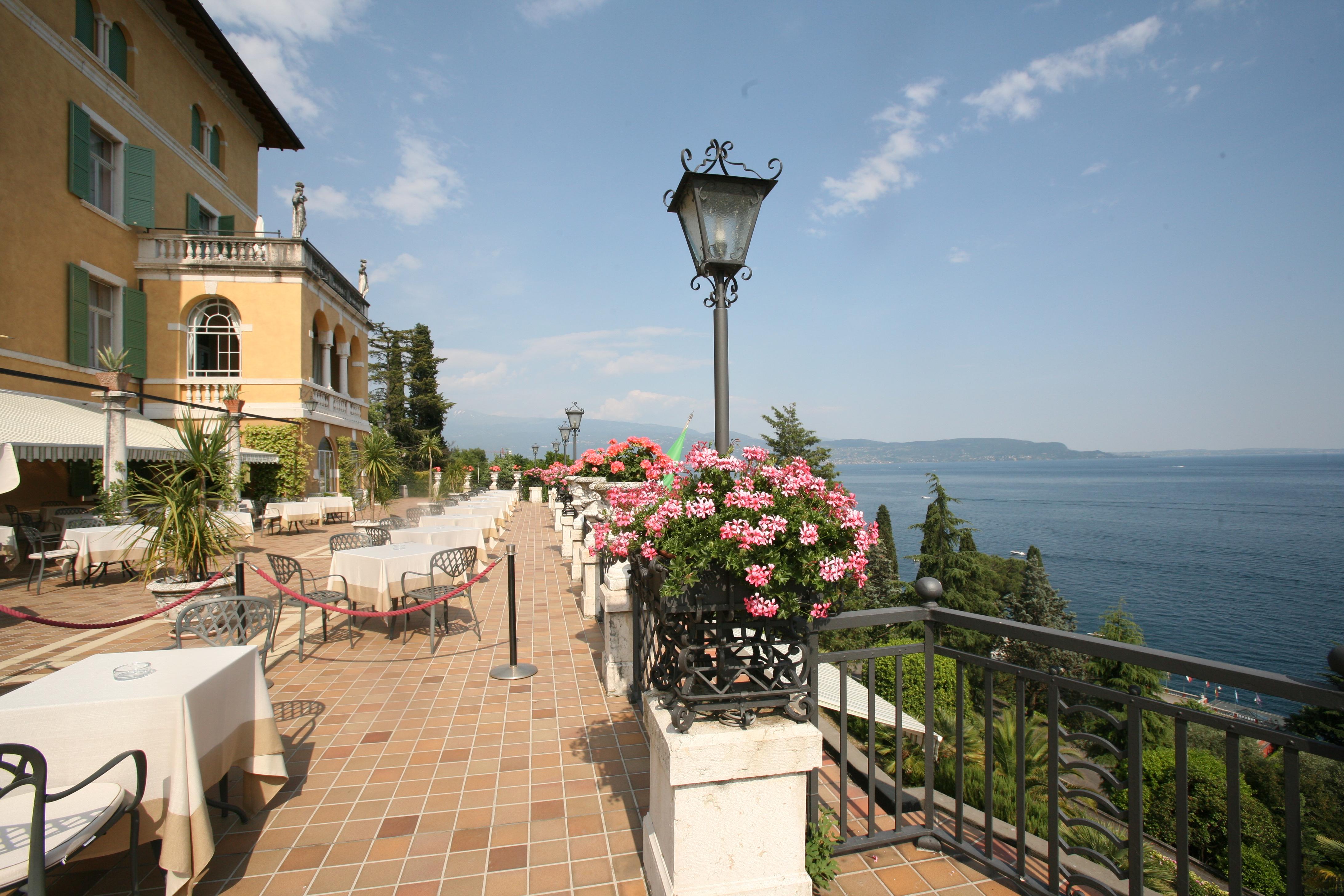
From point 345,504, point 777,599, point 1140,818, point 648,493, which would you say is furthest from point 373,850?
point 345,504

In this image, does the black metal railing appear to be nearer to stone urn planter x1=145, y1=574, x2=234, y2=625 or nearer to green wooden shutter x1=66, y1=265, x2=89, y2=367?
stone urn planter x1=145, y1=574, x2=234, y2=625

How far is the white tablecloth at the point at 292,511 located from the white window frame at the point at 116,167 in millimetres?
6817

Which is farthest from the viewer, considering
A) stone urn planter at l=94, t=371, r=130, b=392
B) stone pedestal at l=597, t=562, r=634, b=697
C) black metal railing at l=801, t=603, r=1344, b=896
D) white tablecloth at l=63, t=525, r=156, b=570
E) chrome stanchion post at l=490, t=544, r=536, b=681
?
stone urn planter at l=94, t=371, r=130, b=392

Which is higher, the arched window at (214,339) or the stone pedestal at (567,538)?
the arched window at (214,339)

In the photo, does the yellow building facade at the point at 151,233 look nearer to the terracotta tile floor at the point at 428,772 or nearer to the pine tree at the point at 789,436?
the terracotta tile floor at the point at 428,772

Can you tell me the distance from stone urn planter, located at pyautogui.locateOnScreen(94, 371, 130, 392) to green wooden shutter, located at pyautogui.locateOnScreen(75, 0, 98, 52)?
10.2m

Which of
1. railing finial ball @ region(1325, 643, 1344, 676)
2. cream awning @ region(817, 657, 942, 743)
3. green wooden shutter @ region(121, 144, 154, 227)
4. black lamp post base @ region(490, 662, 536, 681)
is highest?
green wooden shutter @ region(121, 144, 154, 227)

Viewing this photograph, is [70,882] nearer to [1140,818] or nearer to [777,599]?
[777,599]

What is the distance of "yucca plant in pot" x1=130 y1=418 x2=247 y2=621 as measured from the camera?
5.84m

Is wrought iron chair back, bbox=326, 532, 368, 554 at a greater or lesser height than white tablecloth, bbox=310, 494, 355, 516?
greater

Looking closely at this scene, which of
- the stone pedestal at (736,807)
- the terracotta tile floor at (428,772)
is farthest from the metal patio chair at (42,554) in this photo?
the stone pedestal at (736,807)

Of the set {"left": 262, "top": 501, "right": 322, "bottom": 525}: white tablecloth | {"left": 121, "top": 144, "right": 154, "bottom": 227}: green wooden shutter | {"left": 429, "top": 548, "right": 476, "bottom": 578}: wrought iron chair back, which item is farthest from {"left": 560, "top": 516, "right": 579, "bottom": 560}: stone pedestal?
{"left": 121, "top": 144, "right": 154, "bottom": 227}: green wooden shutter

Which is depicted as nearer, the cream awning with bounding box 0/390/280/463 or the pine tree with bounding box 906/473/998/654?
the cream awning with bounding box 0/390/280/463

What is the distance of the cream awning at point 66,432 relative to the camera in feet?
A: 32.0
